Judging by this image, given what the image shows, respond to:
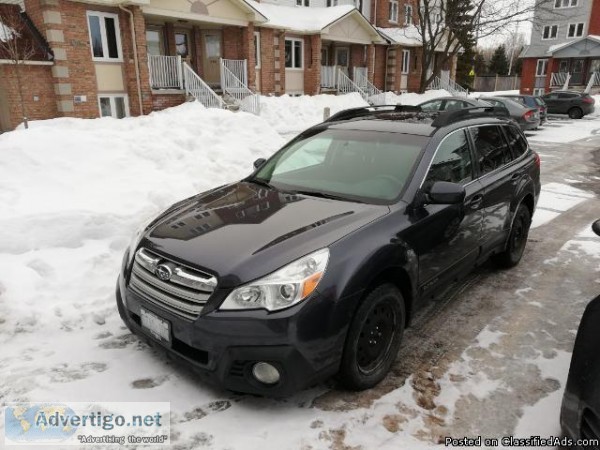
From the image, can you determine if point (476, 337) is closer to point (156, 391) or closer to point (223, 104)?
point (156, 391)

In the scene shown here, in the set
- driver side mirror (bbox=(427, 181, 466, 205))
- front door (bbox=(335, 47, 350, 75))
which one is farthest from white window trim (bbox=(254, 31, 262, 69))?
driver side mirror (bbox=(427, 181, 466, 205))

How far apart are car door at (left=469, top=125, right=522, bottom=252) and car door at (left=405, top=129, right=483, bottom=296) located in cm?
16

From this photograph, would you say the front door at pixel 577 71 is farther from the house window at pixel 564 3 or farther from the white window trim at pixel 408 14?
the white window trim at pixel 408 14

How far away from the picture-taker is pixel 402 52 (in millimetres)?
28641

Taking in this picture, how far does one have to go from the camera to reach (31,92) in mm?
13273

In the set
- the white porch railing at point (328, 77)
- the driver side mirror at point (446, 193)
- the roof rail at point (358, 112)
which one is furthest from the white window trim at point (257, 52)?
the driver side mirror at point (446, 193)

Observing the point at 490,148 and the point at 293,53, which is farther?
the point at 293,53

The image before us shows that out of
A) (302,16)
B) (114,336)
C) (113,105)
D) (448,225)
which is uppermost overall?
(302,16)

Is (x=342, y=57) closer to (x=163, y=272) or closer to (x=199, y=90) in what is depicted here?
(x=199, y=90)

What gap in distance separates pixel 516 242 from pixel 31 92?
1360 centimetres

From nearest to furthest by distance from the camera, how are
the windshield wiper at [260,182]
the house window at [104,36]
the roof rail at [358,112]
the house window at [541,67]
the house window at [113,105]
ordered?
the windshield wiper at [260,182] < the roof rail at [358,112] < the house window at [104,36] < the house window at [113,105] < the house window at [541,67]

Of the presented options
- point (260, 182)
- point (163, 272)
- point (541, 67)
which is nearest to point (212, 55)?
point (260, 182)

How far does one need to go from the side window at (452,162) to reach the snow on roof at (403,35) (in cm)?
2495

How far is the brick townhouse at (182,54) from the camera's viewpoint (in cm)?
1338
